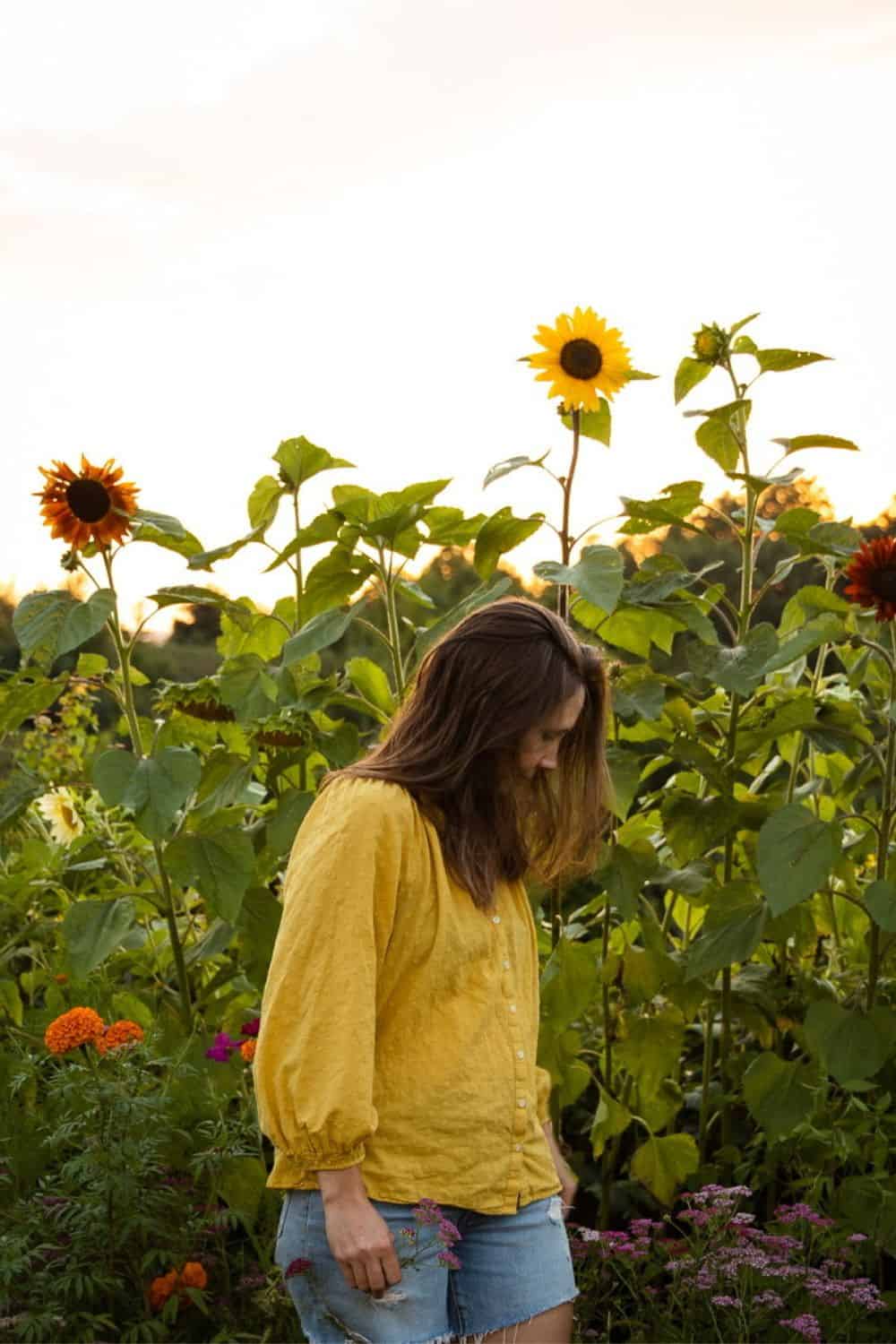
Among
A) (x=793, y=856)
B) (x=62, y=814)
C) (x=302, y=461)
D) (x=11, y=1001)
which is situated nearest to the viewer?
(x=793, y=856)

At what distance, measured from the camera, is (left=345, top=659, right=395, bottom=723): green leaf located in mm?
3143

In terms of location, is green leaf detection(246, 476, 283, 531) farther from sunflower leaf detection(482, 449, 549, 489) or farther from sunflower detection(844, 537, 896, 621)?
sunflower detection(844, 537, 896, 621)

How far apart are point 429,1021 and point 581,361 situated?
1447 mm

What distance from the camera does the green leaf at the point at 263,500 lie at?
3180mm

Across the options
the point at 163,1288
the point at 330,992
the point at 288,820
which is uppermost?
the point at 288,820

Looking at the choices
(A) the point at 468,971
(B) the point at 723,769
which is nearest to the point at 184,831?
(B) the point at 723,769

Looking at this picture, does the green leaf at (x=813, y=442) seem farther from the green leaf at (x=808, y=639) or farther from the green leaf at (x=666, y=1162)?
the green leaf at (x=666, y=1162)

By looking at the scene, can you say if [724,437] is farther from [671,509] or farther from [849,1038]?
[849,1038]

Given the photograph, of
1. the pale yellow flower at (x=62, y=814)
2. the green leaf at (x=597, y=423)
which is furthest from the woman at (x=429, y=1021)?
the pale yellow flower at (x=62, y=814)

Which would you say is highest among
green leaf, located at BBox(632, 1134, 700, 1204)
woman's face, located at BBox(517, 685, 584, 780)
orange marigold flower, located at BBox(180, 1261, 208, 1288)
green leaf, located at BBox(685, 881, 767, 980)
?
woman's face, located at BBox(517, 685, 584, 780)

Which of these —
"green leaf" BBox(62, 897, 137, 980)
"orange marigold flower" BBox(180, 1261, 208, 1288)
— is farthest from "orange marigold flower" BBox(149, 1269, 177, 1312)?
"green leaf" BBox(62, 897, 137, 980)

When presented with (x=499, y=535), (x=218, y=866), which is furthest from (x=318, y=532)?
(x=218, y=866)

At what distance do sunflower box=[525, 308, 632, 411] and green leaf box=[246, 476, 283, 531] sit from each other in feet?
1.97

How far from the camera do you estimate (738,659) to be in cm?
284
